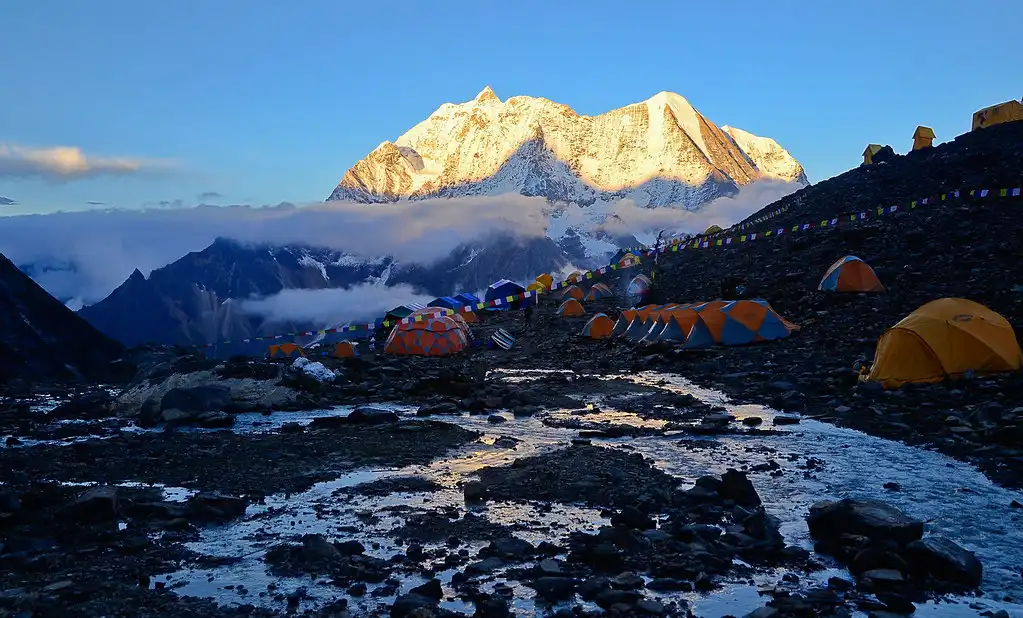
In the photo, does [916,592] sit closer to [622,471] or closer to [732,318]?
[622,471]

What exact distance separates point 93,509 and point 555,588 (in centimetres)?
508

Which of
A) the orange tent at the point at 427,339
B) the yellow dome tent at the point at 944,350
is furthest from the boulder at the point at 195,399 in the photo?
the orange tent at the point at 427,339

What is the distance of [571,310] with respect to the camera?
151ft

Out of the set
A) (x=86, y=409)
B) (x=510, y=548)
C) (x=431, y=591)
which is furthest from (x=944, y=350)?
(x=86, y=409)

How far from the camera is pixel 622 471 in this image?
31.9 ft

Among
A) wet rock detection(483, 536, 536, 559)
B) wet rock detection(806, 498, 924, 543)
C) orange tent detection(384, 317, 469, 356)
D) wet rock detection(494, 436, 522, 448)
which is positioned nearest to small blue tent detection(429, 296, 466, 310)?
orange tent detection(384, 317, 469, 356)

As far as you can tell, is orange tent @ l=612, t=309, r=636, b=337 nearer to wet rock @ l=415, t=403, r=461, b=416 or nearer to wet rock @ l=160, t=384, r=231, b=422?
wet rock @ l=415, t=403, r=461, b=416

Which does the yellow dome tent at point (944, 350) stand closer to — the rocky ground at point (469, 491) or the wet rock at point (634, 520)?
the rocky ground at point (469, 491)

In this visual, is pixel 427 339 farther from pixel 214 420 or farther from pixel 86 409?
pixel 214 420

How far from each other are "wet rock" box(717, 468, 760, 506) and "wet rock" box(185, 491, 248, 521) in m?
5.27

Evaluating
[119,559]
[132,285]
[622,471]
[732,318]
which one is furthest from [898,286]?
[132,285]

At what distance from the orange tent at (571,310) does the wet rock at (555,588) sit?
39.8 metres

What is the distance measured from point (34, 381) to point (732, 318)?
23.2 metres

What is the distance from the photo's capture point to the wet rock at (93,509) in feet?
25.7
